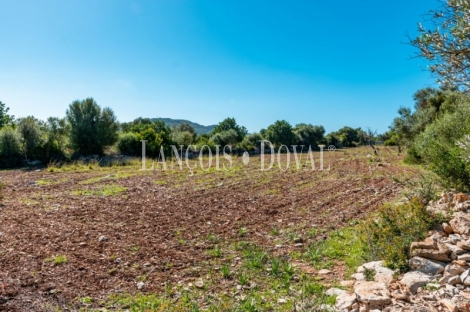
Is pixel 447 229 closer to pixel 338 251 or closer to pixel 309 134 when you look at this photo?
pixel 338 251

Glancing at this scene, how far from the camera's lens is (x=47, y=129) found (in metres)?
25.0

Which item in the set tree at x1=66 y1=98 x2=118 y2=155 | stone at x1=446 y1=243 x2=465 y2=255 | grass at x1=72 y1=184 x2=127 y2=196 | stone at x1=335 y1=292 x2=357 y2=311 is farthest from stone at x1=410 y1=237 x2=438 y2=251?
tree at x1=66 y1=98 x2=118 y2=155

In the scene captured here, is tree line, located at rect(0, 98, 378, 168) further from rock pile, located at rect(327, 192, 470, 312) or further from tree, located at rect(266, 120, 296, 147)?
rock pile, located at rect(327, 192, 470, 312)

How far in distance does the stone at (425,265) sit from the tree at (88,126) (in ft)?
89.5

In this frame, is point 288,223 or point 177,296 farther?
point 288,223

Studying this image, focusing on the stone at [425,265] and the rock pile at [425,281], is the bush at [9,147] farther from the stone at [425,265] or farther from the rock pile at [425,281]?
the stone at [425,265]

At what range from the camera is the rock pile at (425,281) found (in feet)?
8.87

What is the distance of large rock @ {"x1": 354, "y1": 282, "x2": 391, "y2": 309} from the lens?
274cm

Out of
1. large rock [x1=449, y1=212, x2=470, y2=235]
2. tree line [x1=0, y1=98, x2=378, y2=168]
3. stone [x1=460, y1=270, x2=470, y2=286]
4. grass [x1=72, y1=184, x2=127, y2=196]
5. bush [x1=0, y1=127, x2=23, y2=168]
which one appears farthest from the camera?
tree line [x1=0, y1=98, x2=378, y2=168]

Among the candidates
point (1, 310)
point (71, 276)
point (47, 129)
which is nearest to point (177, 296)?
point (71, 276)

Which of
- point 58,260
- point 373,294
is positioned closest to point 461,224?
point 373,294

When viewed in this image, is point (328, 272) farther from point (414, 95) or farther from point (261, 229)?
point (414, 95)

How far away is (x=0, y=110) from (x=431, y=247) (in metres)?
54.0

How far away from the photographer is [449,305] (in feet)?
8.21
